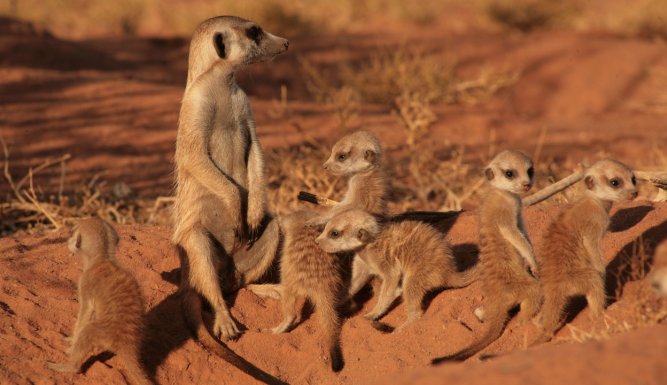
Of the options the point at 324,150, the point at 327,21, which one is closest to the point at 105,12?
the point at 327,21

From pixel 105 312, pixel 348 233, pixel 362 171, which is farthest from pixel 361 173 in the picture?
pixel 105 312

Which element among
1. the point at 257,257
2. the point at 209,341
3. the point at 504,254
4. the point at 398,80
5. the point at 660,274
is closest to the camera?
the point at 660,274

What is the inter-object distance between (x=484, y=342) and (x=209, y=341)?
4.78ft

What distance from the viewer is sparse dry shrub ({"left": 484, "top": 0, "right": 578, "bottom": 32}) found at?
18.2 m

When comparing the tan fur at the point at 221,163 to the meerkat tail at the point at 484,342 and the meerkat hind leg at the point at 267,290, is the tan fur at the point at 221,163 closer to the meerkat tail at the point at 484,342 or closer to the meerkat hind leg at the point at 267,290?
the meerkat hind leg at the point at 267,290

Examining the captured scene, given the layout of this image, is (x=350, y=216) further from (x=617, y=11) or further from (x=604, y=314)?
(x=617, y=11)

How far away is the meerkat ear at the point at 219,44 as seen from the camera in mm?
5449

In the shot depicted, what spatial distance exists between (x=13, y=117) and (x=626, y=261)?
7.37 meters

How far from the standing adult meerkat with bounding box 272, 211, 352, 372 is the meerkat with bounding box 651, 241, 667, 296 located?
1.75 meters

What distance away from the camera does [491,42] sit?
1636cm

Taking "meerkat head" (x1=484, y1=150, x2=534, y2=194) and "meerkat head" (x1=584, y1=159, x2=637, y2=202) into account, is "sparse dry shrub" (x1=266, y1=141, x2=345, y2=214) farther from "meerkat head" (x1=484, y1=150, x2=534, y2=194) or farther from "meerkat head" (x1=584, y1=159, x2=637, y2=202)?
"meerkat head" (x1=584, y1=159, x2=637, y2=202)

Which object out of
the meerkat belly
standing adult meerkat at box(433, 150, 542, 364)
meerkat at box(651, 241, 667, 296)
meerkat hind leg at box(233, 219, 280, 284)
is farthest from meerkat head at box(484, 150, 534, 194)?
the meerkat belly

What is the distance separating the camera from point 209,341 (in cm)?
485

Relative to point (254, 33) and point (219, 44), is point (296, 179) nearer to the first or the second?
point (254, 33)
